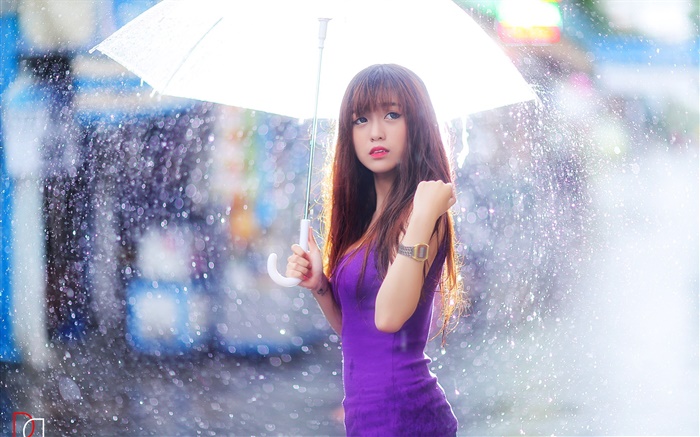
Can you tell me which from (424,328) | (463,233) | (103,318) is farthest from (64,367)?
(424,328)

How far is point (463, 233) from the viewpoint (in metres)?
4.91

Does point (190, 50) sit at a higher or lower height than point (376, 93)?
higher

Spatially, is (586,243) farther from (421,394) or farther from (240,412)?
(421,394)

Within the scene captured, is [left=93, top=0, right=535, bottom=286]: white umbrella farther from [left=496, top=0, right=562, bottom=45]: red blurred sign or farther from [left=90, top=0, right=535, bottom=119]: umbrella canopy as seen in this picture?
[left=496, top=0, right=562, bottom=45]: red blurred sign

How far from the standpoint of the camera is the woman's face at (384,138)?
1446mm

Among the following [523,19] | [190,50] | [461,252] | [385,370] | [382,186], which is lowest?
[461,252]

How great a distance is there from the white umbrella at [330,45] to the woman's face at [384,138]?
0.32 m

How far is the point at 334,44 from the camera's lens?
69.9 inches

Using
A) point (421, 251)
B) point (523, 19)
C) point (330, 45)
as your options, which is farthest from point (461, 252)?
point (421, 251)

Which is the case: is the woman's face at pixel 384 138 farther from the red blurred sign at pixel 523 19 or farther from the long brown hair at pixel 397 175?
the red blurred sign at pixel 523 19

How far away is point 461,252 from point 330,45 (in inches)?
131

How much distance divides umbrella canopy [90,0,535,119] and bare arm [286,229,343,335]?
428mm

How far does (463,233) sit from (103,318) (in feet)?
8.97

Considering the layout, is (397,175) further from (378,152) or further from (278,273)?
(278,273)
